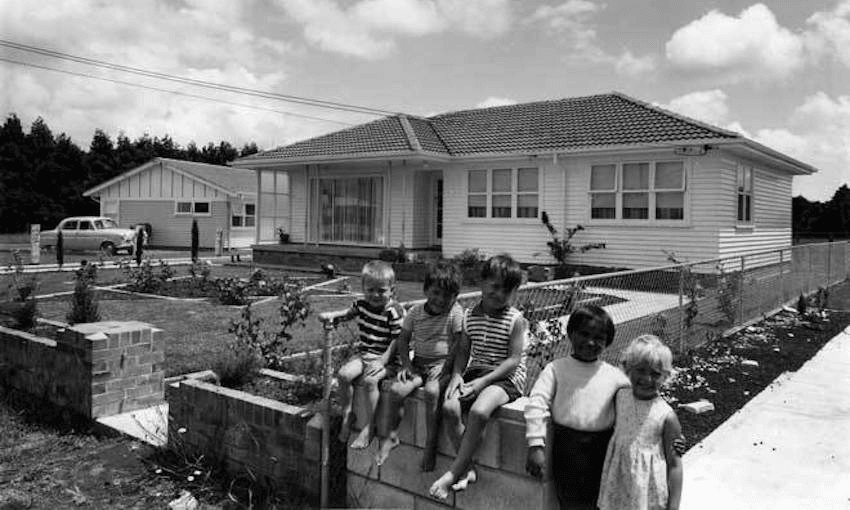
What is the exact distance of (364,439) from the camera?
12.4ft

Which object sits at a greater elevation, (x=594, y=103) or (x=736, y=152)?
(x=594, y=103)

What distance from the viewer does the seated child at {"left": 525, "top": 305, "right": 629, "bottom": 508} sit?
2.93 meters

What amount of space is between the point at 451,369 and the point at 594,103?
16.8 meters

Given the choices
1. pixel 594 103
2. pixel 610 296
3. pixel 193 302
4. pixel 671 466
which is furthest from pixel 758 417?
pixel 594 103

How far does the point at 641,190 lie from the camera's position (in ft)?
50.9

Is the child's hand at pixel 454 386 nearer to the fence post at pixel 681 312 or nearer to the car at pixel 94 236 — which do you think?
the fence post at pixel 681 312

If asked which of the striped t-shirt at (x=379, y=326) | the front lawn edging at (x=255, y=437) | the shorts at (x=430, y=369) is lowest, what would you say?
the front lawn edging at (x=255, y=437)

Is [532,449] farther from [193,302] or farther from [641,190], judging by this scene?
[641,190]

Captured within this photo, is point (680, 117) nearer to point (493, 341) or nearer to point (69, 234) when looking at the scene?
point (493, 341)

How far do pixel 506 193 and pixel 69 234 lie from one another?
21606mm

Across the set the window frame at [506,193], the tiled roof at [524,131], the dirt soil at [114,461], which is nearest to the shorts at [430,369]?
the dirt soil at [114,461]

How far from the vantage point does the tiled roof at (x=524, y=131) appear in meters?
15.5

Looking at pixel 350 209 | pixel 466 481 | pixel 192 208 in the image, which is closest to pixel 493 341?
pixel 466 481

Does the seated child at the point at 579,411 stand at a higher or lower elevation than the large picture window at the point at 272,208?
lower
